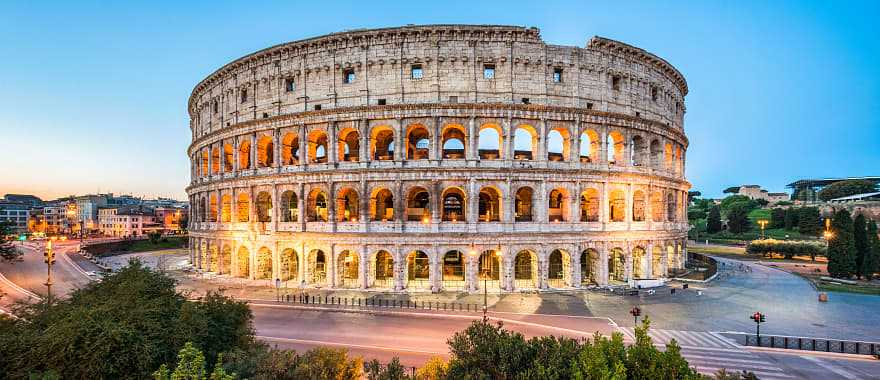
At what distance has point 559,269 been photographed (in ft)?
106

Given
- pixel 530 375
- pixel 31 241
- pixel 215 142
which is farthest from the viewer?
pixel 31 241

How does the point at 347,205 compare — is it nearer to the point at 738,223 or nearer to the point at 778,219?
the point at 738,223

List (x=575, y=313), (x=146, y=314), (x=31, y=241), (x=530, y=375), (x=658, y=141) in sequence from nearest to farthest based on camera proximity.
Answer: (x=530, y=375) < (x=146, y=314) < (x=575, y=313) < (x=658, y=141) < (x=31, y=241)

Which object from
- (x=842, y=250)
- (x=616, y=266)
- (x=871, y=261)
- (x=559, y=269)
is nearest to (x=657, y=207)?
(x=616, y=266)

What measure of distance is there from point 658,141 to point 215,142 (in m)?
41.9

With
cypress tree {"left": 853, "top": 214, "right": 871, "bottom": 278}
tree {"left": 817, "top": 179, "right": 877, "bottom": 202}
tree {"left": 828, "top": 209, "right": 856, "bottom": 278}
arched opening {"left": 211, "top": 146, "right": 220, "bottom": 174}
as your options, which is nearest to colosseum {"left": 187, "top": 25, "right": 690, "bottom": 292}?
Result: arched opening {"left": 211, "top": 146, "right": 220, "bottom": 174}

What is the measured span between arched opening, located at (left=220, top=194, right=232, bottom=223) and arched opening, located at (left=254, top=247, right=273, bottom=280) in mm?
5732

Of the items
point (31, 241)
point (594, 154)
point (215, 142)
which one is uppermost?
point (215, 142)

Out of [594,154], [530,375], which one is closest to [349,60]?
[594,154]

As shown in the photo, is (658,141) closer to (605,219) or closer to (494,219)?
(605,219)

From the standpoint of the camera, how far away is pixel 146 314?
10883mm

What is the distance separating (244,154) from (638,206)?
119 ft

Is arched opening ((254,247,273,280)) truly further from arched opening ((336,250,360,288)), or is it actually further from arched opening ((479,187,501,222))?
arched opening ((479,187,501,222))

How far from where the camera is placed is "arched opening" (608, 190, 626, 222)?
3130 centimetres
